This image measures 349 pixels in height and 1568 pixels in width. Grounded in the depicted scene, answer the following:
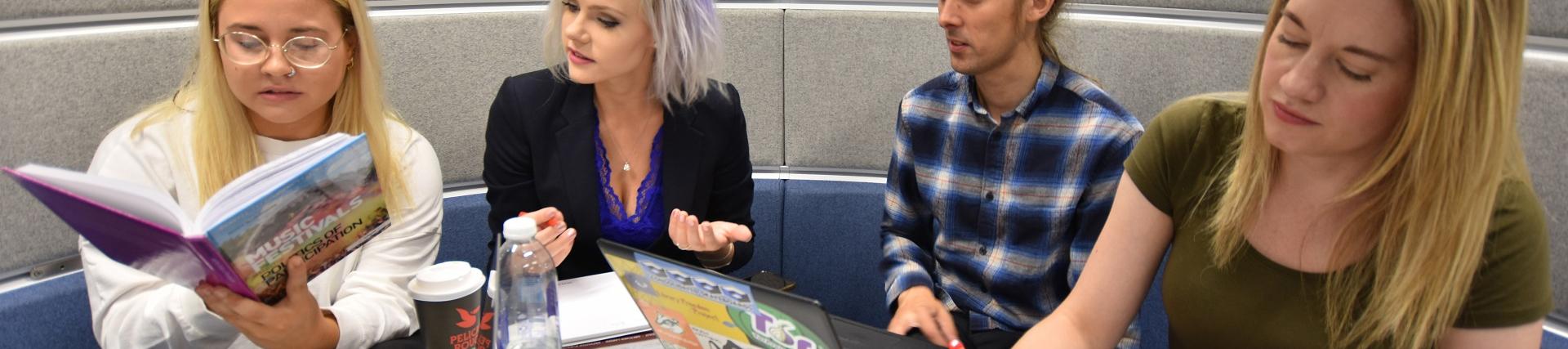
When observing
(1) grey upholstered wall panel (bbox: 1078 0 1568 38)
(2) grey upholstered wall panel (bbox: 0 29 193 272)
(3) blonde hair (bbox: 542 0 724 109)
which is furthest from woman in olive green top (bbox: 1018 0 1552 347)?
(2) grey upholstered wall panel (bbox: 0 29 193 272)

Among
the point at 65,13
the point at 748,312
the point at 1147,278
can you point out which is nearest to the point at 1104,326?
the point at 1147,278

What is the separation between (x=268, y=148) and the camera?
172cm

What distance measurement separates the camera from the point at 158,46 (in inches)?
78.5

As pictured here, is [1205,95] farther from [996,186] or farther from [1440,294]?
[996,186]

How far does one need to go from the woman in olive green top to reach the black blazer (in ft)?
2.65

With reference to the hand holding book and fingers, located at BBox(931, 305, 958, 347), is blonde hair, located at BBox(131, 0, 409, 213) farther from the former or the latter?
fingers, located at BBox(931, 305, 958, 347)

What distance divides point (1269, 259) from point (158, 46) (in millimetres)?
1909

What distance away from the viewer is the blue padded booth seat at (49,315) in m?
1.82

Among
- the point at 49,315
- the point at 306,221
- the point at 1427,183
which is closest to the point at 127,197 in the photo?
the point at 306,221

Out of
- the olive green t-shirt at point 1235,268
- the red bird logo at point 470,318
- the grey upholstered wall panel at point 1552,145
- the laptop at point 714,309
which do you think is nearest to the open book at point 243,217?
the red bird logo at point 470,318

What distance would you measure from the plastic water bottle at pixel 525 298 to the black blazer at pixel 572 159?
681 mm

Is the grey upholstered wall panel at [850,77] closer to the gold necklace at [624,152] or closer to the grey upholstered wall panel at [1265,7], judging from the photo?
the grey upholstered wall panel at [1265,7]

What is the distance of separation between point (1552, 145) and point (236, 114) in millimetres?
2041

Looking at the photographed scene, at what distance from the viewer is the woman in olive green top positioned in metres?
1.08
